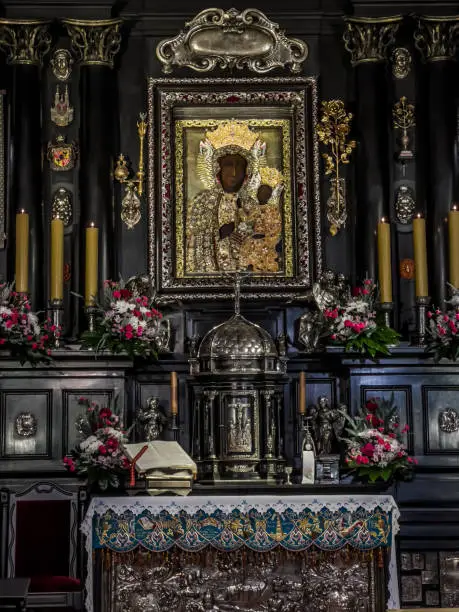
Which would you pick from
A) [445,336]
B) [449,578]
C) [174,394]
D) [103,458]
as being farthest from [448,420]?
[103,458]

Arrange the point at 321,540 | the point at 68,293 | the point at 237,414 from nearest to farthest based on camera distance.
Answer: the point at 321,540 < the point at 237,414 < the point at 68,293

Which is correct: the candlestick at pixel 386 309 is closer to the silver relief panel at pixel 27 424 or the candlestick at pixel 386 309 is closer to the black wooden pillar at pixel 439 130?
the black wooden pillar at pixel 439 130

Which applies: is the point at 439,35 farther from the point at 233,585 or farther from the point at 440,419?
the point at 233,585

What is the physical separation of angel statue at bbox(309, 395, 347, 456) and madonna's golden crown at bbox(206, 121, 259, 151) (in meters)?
2.48

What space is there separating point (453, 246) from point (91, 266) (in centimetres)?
306

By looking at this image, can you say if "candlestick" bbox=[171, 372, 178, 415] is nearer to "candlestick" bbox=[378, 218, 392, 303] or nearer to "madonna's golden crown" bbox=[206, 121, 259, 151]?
"candlestick" bbox=[378, 218, 392, 303]

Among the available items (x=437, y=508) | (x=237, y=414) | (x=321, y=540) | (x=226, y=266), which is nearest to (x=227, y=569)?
(x=321, y=540)

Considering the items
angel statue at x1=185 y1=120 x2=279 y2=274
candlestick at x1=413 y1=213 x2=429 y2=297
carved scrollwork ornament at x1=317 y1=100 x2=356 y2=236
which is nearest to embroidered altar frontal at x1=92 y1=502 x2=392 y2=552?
candlestick at x1=413 y1=213 x2=429 y2=297

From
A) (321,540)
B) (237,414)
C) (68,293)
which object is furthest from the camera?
(68,293)

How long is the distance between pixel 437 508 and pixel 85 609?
3066 millimetres

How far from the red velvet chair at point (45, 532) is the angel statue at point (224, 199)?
2.43m

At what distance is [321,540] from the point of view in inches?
337

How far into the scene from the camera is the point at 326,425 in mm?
10492

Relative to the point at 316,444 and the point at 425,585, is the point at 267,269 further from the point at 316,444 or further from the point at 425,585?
the point at 425,585
